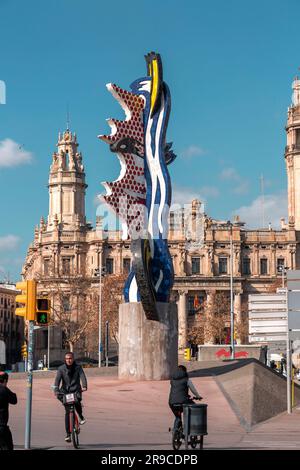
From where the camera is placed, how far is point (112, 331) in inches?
3610

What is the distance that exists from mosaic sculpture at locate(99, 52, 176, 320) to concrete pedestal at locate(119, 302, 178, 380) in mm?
411

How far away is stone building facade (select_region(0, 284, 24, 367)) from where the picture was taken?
5118 inches

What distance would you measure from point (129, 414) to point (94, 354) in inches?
2898

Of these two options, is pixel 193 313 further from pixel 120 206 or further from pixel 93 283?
pixel 120 206

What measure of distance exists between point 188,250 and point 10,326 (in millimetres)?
37289

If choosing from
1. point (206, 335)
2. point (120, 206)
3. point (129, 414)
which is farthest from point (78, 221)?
point (129, 414)

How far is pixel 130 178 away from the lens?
116 feet

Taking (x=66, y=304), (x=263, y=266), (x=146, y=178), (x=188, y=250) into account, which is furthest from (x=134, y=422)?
(x=263, y=266)

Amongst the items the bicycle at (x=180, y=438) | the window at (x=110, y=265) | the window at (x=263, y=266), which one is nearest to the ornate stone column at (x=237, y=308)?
the window at (x=263, y=266)

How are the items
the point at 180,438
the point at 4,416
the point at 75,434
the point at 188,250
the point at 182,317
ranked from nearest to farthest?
1. the point at 4,416
2. the point at 180,438
3. the point at 75,434
4. the point at 182,317
5. the point at 188,250

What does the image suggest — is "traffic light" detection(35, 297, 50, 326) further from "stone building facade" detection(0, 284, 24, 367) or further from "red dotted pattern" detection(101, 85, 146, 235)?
"stone building facade" detection(0, 284, 24, 367)

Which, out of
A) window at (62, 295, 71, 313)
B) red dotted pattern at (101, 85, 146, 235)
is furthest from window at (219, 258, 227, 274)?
red dotted pattern at (101, 85, 146, 235)

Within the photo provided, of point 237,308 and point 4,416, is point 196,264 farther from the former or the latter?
point 4,416

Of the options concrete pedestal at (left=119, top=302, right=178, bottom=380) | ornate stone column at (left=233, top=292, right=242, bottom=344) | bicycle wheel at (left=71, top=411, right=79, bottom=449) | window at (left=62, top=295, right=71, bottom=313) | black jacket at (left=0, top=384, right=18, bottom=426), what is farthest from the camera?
ornate stone column at (left=233, top=292, right=242, bottom=344)
